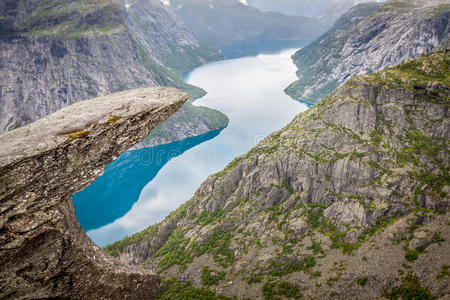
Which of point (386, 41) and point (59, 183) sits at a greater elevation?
point (386, 41)

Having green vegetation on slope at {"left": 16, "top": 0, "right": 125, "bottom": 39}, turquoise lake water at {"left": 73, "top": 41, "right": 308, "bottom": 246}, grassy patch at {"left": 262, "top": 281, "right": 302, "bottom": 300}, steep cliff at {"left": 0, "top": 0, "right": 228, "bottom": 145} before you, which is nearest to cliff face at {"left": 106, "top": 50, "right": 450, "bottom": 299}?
grassy patch at {"left": 262, "top": 281, "right": 302, "bottom": 300}

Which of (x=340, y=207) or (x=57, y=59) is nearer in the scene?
(x=340, y=207)

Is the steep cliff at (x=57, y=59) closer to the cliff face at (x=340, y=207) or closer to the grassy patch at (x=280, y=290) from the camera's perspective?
the cliff face at (x=340, y=207)

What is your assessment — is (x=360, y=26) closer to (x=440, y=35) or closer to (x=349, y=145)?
(x=440, y=35)

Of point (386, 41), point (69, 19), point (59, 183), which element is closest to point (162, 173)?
point (59, 183)

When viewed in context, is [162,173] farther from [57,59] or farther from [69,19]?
[69,19]
